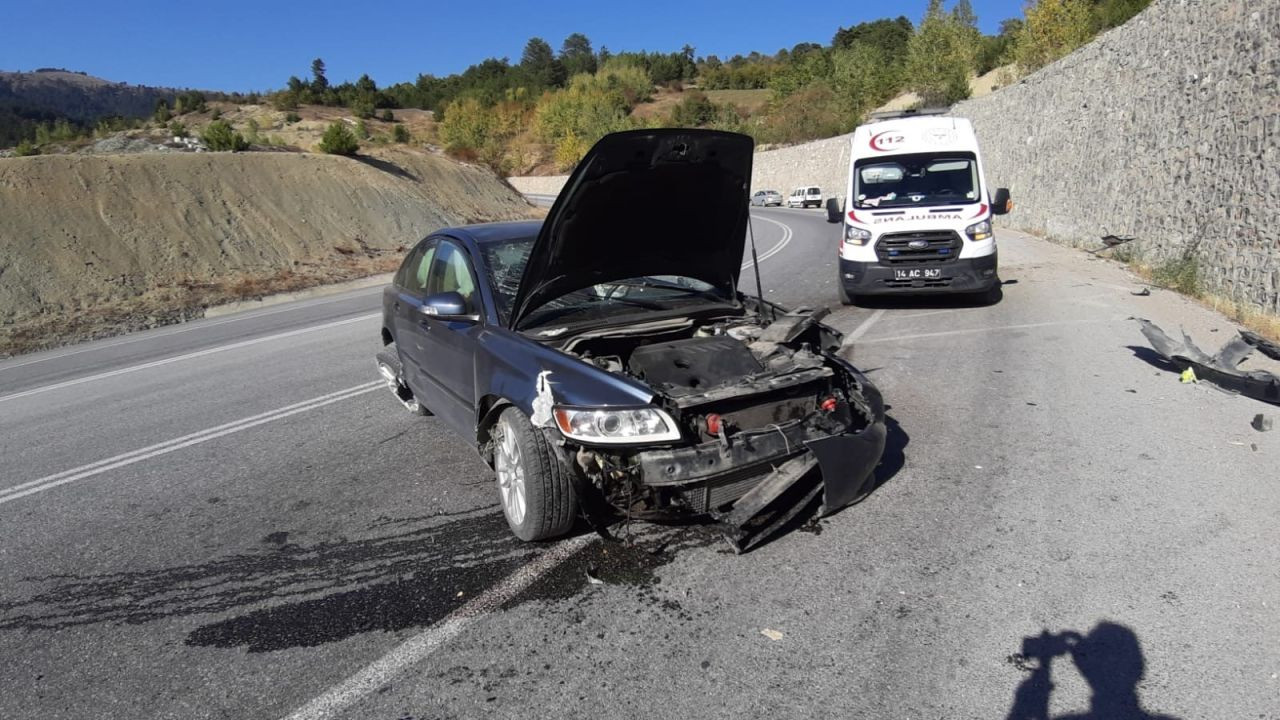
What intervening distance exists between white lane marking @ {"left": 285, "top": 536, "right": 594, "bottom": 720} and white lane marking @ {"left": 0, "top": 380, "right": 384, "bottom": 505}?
153 inches

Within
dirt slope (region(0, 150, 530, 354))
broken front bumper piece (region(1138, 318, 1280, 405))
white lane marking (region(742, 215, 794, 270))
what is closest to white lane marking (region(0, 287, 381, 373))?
dirt slope (region(0, 150, 530, 354))

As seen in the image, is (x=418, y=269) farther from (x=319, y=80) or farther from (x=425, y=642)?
(x=319, y=80)

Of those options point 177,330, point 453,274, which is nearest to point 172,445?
point 453,274

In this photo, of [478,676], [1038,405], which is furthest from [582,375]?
[1038,405]

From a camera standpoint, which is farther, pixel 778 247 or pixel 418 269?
pixel 778 247

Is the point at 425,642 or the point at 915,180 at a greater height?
the point at 915,180

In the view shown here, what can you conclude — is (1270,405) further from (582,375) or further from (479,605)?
(479,605)

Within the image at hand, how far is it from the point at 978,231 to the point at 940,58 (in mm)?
47608

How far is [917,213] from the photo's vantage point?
10672mm

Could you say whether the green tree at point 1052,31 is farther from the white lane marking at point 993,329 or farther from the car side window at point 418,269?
the car side window at point 418,269

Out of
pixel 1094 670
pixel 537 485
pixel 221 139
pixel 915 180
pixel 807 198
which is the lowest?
pixel 807 198

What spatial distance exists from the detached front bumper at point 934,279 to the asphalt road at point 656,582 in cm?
383

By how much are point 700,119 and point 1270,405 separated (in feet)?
306

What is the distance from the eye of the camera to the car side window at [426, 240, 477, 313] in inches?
201
